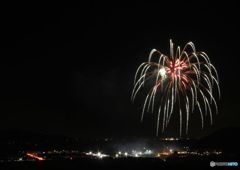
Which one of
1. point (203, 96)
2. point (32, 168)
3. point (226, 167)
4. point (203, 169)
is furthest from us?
point (32, 168)

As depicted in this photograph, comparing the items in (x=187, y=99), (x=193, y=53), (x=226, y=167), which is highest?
(x=193, y=53)

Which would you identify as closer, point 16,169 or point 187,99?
point 187,99

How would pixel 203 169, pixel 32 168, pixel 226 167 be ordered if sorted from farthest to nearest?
pixel 32 168 → pixel 203 169 → pixel 226 167

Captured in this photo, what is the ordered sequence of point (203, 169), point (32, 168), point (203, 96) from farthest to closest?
point (32, 168) < point (203, 169) < point (203, 96)

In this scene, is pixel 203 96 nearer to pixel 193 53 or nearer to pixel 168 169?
pixel 193 53

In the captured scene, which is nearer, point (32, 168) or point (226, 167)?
point (226, 167)

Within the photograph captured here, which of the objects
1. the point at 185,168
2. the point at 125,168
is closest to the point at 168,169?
Result: the point at 185,168

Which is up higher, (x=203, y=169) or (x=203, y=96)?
(x=203, y=96)

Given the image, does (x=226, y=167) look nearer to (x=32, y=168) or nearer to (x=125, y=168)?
(x=125, y=168)

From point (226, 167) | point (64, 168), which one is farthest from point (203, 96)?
point (64, 168)
